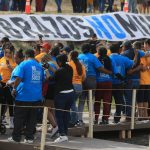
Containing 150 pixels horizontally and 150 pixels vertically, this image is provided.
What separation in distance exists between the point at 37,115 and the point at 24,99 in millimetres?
1052

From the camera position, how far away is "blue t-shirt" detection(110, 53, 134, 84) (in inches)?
752

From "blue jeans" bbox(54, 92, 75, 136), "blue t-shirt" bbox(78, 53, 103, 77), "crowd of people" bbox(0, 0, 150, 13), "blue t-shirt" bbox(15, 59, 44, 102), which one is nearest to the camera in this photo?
"blue t-shirt" bbox(15, 59, 44, 102)

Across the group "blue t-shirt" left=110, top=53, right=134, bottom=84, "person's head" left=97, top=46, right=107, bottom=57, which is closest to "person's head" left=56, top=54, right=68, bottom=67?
"person's head" left=97, top=46, right=107, bottom=57

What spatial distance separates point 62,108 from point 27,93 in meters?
0.82

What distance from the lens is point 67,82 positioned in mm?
16859

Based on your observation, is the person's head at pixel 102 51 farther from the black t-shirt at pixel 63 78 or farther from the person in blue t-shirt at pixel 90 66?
the black t-shirt at pixel 63 78

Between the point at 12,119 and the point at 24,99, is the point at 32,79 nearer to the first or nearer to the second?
the point at 24,99

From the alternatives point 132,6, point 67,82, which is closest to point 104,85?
point 67,82

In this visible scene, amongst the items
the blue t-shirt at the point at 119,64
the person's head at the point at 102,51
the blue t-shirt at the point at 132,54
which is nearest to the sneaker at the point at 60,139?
the person's head at the point at 102,51

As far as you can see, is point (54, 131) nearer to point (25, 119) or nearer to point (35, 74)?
point (25, 119)

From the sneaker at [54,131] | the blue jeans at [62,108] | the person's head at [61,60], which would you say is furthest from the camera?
the sneaker at [54,131]

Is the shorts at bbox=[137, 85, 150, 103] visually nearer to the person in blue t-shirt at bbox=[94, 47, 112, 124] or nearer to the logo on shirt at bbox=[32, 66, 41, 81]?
the person in blue t-shirt at bbox=[94, 47, 112, 124]

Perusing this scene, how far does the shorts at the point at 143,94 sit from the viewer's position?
788 inches

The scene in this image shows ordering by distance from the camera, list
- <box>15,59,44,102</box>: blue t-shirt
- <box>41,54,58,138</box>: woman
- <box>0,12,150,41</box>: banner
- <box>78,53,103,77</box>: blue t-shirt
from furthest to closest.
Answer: <box>0,12,150,41</box>: banner
<box>78,53,103,77</box>: blue t-shirt
<box>41,54,58,138</box>: woman
<box>15,59,44,102</box>: blue t-shirt
